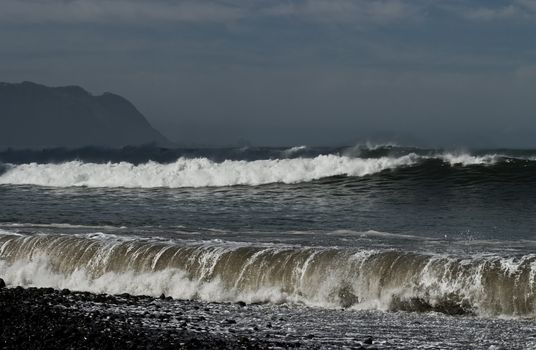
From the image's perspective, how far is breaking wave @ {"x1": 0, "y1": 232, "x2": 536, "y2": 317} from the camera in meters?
13.5

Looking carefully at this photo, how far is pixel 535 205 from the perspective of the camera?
26719 millimetres

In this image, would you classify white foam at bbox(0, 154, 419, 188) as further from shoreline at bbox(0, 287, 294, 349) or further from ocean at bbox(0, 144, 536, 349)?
shoreline at bbox(0, 287, 294, 349)

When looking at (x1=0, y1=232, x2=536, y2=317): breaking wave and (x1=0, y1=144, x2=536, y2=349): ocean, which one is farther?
(x1=0, y1=232, x2=536, y2=317): breaking wave

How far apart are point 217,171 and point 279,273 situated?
26171 mm

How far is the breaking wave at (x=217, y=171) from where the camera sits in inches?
1495

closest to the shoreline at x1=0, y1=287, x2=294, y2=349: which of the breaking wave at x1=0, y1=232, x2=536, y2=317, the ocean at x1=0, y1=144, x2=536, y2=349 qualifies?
the ocean at x1=0, y1=144, x2=536, y2=349

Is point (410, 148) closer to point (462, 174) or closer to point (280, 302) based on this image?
point (462, 174)

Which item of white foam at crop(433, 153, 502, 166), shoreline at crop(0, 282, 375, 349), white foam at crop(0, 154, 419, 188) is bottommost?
shoreline at crop(0, 282, 375, 349)

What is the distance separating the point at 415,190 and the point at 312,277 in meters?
17.5

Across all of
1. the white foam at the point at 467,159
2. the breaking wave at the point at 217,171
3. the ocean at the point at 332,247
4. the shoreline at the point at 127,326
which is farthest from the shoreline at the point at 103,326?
the breaking wave at the point at 217,171

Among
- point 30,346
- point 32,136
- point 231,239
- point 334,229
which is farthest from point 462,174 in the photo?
point 32,136

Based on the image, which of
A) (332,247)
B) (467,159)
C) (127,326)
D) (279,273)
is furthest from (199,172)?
(127,326)

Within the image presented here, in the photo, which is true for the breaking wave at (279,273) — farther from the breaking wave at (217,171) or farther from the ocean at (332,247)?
the breaking wave at (217,171)

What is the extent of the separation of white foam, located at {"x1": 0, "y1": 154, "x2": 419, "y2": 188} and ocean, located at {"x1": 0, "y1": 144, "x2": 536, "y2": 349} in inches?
8.1
